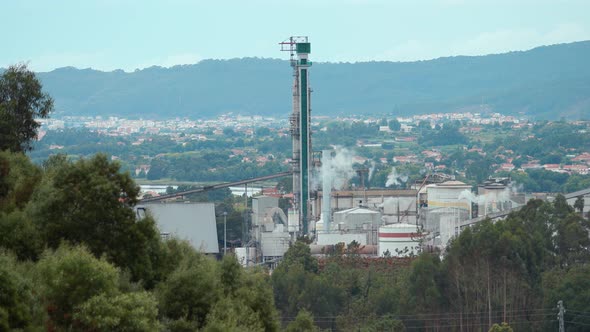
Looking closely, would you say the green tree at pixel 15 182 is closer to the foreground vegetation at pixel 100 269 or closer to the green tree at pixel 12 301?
the foreground vegetation at pixel 100 269

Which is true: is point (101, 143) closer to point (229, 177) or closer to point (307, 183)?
point (229, 177)

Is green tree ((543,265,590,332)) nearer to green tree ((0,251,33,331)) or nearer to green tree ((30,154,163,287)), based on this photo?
green tree ((30,154,163,287))

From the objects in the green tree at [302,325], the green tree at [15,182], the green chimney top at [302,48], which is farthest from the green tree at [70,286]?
the green chimney top at [302,48]

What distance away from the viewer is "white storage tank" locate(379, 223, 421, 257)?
43.8 metres

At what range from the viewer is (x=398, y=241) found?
4384 centimetres

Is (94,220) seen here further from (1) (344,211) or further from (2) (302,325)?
(1) (344,211)

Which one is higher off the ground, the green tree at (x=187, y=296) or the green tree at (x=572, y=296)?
the green tree at (x=187, y=296)

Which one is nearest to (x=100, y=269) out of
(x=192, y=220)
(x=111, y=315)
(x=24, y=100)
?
(x=111, y=315)

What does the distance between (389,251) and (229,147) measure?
10172cm

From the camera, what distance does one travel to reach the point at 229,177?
107125 mm

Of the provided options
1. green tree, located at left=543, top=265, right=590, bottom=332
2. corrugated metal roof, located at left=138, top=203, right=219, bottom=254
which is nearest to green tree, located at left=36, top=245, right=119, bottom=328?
green tree, located at left=543, top=265, right=590, bottom=332

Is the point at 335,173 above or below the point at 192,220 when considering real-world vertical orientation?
below

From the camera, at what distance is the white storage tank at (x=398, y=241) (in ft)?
144

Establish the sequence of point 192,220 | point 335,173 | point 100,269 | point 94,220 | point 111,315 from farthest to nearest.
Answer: point 335,173
point 192,220
point 94,220
point 100,269
point 111,315
